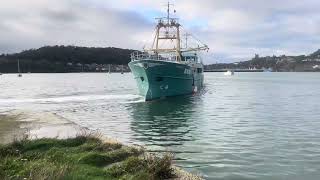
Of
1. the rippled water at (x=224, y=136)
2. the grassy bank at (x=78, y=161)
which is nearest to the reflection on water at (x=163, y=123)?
the rippled water at (x=224, y=136)

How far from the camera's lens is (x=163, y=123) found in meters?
30.3

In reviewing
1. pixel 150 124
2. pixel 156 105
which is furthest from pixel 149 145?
pixel 156 105

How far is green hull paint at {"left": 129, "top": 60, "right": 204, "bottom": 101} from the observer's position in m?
49.4

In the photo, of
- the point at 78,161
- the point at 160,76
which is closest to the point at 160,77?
the point at 160,76

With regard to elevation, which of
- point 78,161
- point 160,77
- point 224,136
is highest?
point 160,77

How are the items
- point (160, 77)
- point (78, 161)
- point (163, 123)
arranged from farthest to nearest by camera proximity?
point (160, 77) < point (163, 123) < point (78, 161)

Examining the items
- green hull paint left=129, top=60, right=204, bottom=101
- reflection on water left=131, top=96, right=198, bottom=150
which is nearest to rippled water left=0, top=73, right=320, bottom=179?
reflection on water left=131, top=96, right=198, bottom=150

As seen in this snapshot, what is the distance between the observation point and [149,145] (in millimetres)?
21031

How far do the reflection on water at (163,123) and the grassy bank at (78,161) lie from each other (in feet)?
16.9

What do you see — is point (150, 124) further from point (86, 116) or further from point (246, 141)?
point (246, 141)

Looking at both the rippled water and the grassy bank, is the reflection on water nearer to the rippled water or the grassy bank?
the rippled water

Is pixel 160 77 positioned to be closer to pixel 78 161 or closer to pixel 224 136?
pixel 224 136

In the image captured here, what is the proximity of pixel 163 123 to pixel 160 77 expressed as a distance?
2024 cm

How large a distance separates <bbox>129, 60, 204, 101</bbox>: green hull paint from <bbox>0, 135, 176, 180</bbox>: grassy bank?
31.1 m
